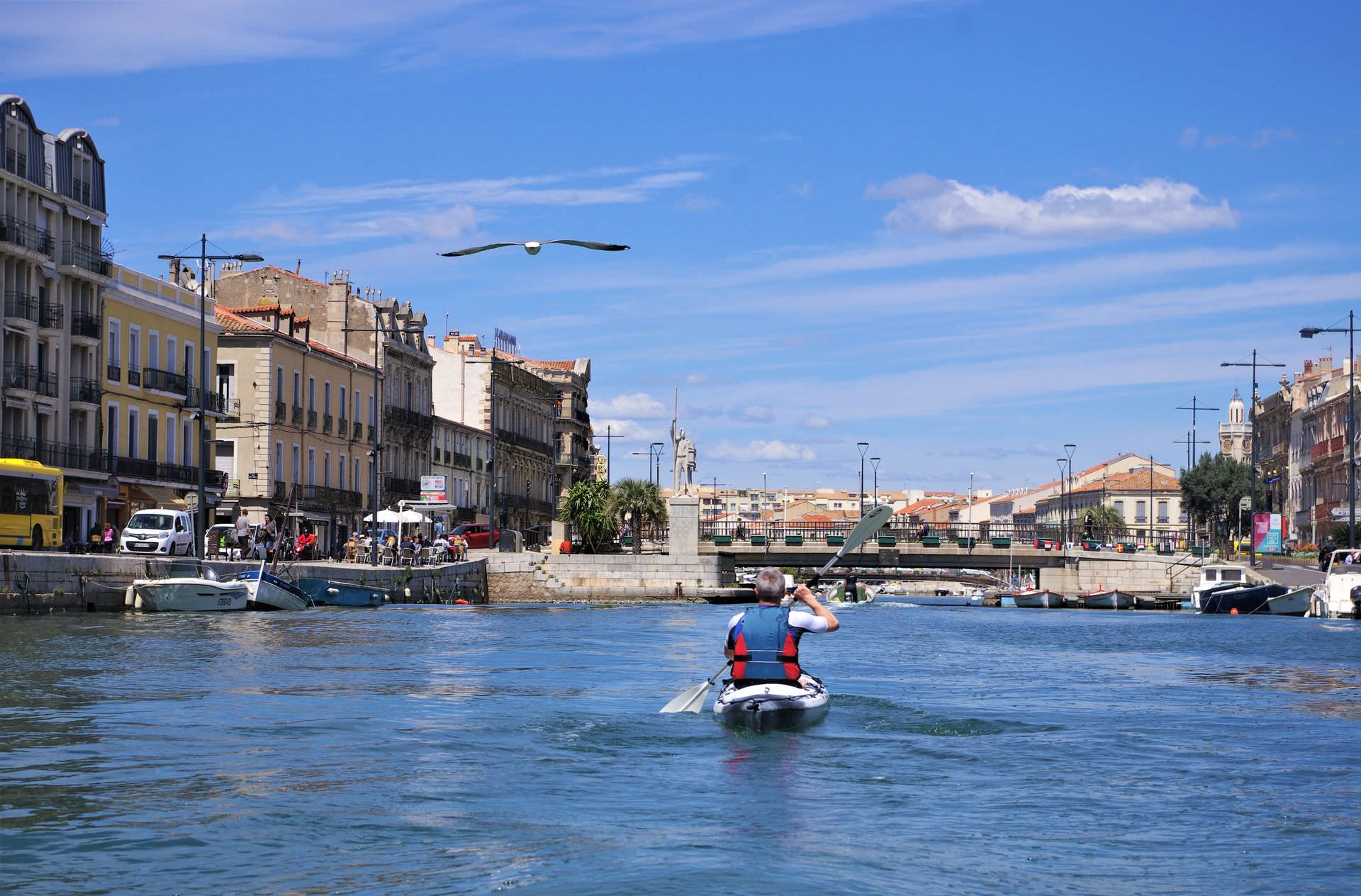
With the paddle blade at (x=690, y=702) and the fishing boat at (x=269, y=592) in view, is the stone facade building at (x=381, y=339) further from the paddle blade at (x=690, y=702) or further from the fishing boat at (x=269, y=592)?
the paddle blade at (x=690, y=702)

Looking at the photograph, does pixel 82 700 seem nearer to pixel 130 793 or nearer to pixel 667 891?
pixel 130 793

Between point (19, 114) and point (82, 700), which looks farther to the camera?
point (19, 114)

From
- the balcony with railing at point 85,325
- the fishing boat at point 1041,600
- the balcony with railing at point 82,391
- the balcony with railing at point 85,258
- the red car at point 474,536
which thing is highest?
the balcony with railing at point 85,258

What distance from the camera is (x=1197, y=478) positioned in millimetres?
139000

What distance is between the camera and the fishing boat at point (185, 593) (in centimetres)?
5016

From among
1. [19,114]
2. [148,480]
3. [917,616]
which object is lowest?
[917,616]

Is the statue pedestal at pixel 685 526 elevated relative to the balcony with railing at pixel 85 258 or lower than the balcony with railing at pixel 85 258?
lower

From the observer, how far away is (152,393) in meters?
71.3

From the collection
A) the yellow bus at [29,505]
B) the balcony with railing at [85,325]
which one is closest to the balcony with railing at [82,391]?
the balcony with railing at [85,325]

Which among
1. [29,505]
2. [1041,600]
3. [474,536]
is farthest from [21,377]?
[1041,600]

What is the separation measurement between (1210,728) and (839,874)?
37.9 ft

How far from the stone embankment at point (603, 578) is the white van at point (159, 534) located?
28.5 metres

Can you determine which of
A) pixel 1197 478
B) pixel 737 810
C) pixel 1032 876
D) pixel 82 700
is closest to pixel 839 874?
pixel 1032 876

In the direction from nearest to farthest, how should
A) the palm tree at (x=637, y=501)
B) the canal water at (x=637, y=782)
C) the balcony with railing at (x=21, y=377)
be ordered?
the canal water at (x=637, y=782) → the balcony with railing at (x=21, y=377) → the palm tree at (x=637, y=501)
